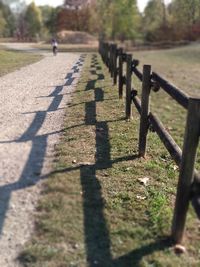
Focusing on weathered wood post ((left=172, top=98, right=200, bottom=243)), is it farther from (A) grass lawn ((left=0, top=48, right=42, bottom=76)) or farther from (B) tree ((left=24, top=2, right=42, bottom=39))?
(B) tree ((left=24, top=2, right=42, bottom=39))

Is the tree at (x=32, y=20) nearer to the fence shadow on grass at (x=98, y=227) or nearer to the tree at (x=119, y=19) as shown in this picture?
the tree at (x=119, y=19)

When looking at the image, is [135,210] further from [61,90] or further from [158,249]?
[61,90]

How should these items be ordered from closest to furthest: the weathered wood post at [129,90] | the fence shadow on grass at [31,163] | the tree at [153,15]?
the fence shadow on grass at [31,163]
the weathered wood post at [129,90]
the tree at [153,15]

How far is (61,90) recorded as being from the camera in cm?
1095

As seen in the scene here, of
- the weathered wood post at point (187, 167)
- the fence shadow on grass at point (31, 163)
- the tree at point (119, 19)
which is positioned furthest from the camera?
the tree at point (119, 19)

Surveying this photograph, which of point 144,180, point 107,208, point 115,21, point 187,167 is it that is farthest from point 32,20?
point 187,167

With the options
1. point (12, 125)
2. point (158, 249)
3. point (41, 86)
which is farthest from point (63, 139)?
point (41, 86)

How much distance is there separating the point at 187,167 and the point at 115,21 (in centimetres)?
7105

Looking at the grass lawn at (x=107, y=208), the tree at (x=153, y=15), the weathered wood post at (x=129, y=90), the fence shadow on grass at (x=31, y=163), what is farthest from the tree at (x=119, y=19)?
the grass lawn at (x=107, y=208)

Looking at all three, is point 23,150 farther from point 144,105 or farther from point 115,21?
point 115,21

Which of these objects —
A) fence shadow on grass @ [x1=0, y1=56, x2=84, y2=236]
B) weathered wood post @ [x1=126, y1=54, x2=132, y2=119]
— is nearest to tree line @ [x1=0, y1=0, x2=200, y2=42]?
weathered wood post @ [x1=126, y1=54, x2=132, y2=119]

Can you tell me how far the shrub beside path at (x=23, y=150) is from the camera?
3693mm

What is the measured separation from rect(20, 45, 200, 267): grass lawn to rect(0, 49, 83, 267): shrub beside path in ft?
0.44

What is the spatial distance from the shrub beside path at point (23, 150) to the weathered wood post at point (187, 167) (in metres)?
1.31
